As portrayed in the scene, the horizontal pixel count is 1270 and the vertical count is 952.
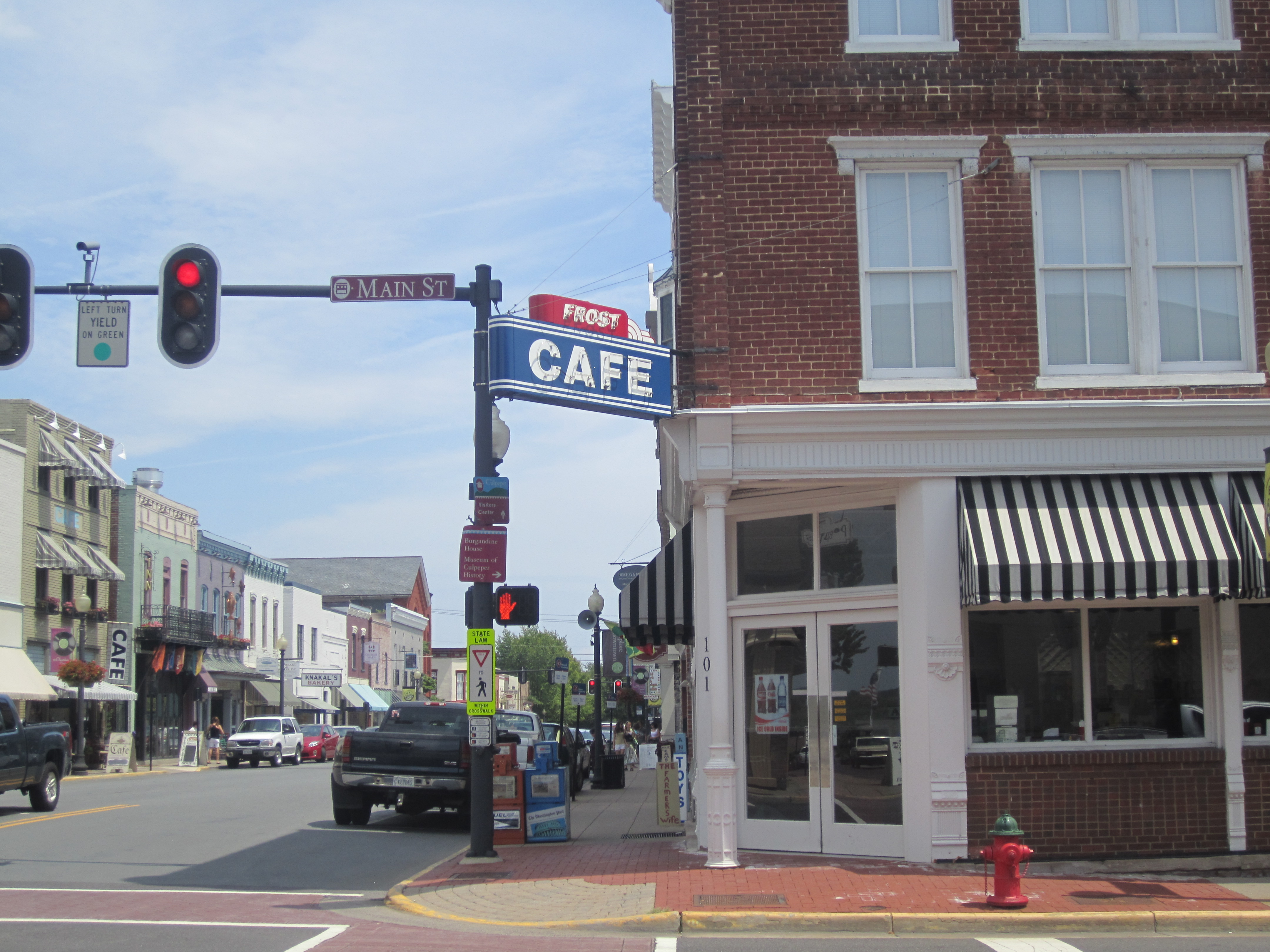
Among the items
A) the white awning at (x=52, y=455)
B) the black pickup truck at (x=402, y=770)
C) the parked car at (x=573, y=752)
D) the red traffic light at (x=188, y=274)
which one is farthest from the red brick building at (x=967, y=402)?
the white awning at (x=52, y=455)

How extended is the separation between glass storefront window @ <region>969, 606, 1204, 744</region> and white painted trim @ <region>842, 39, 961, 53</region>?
18.9 ft

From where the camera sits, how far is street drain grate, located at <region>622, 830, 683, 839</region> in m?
16.2

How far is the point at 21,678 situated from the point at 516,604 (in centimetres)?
2645

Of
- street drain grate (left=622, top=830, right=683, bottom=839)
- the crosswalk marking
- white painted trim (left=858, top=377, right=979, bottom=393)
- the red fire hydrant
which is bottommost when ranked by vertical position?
street drain grate (left=622, top=830, right=683, bottom=839)

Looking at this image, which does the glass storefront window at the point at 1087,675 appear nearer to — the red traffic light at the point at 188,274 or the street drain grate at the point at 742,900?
the street drain grate at the point at 742,900

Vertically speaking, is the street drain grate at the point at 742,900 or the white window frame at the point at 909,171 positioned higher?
the white window frame at the point at 909,171

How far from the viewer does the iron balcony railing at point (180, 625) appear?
152 ft

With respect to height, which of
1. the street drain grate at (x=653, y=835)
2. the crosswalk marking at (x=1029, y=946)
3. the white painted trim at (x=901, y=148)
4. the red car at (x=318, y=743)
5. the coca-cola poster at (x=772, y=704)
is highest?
the white painted trim at (x=901, y=148)

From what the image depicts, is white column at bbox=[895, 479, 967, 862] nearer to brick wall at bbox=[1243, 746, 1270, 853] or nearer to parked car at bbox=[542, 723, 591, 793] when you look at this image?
brick wall at bbox=[1243, 746, 1270, 853]

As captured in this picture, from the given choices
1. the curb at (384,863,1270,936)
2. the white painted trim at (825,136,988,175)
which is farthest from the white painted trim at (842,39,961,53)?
the curb at (384,863,1270,936)

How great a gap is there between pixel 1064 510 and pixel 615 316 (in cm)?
489

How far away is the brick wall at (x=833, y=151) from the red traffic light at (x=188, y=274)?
474cm

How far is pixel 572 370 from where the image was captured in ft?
42.7

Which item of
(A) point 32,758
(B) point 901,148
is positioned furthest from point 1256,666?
(A) point 32,758
